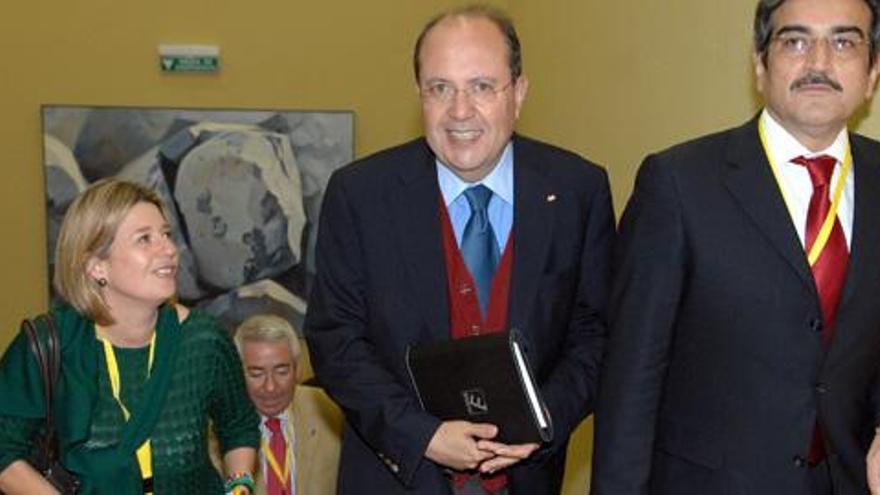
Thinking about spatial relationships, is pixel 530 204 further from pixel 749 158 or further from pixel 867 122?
pixel 867 122

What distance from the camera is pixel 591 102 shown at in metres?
4.99

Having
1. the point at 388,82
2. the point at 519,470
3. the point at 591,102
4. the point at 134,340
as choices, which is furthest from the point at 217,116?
the point at 519,470

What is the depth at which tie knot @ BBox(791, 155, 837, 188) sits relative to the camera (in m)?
2.24

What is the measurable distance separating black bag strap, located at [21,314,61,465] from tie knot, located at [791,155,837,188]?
1.63 meters

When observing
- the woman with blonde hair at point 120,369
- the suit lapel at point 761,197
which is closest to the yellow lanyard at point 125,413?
the woman with blonde hair at point 120,369

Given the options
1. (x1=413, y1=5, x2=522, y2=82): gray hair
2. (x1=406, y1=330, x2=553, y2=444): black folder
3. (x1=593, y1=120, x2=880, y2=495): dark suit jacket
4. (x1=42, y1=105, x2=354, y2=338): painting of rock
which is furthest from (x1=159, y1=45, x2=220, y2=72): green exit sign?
(x1=593, y1=120, x2=880, y2=495): dark suit jacket

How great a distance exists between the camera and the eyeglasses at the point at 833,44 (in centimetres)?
222

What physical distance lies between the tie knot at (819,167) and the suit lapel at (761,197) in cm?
8

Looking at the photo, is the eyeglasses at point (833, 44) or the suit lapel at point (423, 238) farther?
the suit lapel at point (423, 238)

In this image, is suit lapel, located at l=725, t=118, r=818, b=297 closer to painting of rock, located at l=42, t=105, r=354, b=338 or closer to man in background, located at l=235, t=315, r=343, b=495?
man in background, located at l=235, t=315, r=343, b=495

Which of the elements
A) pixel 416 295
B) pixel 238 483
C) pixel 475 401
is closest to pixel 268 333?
pixel 238 483

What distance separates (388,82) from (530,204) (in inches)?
154

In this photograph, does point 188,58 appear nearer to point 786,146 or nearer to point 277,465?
point 277,465

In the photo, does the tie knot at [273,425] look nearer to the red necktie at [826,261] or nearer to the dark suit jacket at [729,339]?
the dark suit jacket at [729,339]
